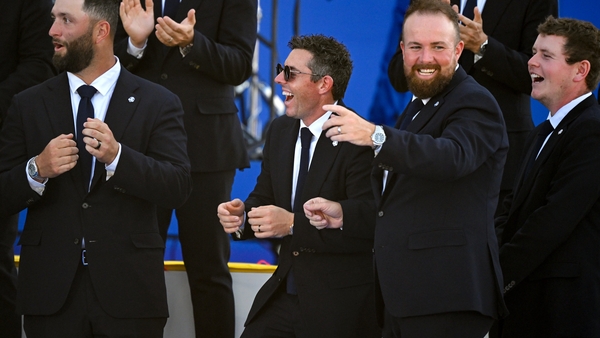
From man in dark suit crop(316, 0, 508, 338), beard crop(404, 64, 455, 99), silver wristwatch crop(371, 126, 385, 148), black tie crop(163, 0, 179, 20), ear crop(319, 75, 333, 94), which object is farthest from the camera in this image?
black tie crop(163, 0, 179, 20)

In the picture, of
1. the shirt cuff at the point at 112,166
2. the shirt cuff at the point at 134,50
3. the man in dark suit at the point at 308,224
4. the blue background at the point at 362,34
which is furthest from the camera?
the blue background at the point at 362,34

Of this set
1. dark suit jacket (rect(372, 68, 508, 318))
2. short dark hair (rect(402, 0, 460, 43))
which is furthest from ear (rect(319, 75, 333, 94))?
dark suit jacket (rect(372, 68, 508, 318))

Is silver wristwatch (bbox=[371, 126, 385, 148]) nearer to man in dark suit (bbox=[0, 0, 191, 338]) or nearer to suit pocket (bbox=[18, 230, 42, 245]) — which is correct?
man in dark suit (bbox=[0, 0, 191, 338])

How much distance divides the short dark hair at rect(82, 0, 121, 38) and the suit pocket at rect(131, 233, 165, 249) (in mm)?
836

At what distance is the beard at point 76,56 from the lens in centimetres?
351

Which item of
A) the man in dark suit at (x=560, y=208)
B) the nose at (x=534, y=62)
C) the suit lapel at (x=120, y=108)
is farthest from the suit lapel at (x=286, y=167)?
the nose at (x=534, y=62)

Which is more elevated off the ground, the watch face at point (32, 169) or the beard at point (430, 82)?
the beard at point (430, 82)

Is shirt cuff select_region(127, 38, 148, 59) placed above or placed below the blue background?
below

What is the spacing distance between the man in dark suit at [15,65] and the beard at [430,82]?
6.09 ft

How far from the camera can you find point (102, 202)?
3373 mm

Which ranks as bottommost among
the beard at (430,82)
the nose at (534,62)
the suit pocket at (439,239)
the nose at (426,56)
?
the suit pocket at (439,239)

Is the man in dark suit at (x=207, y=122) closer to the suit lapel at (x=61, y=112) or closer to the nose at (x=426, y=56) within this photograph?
the suit lapel at (x=61, y=112)

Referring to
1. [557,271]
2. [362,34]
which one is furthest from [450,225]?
[362,34]

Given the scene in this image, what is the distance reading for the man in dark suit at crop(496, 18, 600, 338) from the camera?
3346 millimetres
